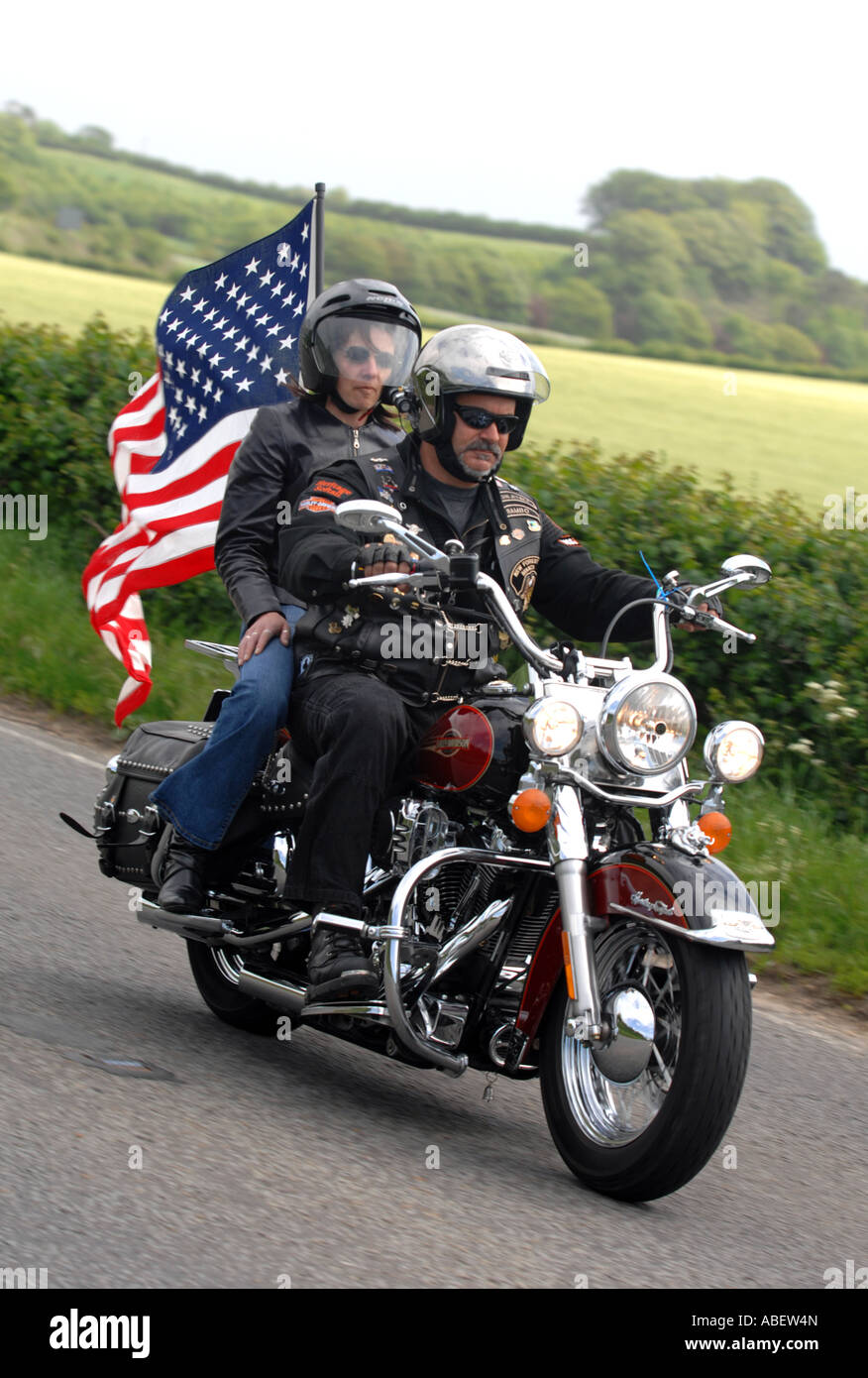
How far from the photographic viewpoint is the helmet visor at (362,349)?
217 inches

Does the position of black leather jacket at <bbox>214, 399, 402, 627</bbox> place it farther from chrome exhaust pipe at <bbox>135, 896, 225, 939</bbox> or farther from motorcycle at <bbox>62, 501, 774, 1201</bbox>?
chrome exhaust pipe at <bbox>135, 896, 225, 939</bbox>

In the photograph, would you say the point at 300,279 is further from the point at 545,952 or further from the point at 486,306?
the point at 486,306

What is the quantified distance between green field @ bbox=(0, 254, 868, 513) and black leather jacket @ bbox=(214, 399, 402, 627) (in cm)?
1275

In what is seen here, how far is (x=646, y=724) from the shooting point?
4.04 meters

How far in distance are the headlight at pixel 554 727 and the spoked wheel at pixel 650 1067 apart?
0.45 metres

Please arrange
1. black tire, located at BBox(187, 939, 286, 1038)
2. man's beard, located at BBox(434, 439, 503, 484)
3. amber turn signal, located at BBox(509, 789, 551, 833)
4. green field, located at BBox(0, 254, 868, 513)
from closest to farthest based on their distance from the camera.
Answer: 1. amber turn signal, located at BBox(509, 789, 551, 833)
2. man's beard, located at BBox(434, 439, 503, 484)
3. black tire, located at BBox(187, 939, 286, 1038)
4. green field, located at BBox(0, 254, 868, 513)

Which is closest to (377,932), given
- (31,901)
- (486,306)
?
(31,901)

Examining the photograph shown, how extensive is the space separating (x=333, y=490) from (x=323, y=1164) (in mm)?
1745

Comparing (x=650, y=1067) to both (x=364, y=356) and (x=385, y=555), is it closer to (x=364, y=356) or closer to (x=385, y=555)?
(x=385, y=555)

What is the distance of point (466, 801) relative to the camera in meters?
4.45

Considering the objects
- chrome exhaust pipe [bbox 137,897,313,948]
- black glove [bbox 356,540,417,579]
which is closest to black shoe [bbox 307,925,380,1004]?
chrome exhaust pipe [bbox 137,897,313,948]

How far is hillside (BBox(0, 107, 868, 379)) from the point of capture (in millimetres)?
28516

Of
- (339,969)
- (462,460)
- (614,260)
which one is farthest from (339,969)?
(614,260)

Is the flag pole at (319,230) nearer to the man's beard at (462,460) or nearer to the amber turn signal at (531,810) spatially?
Result: the man's beard at (462,460)
